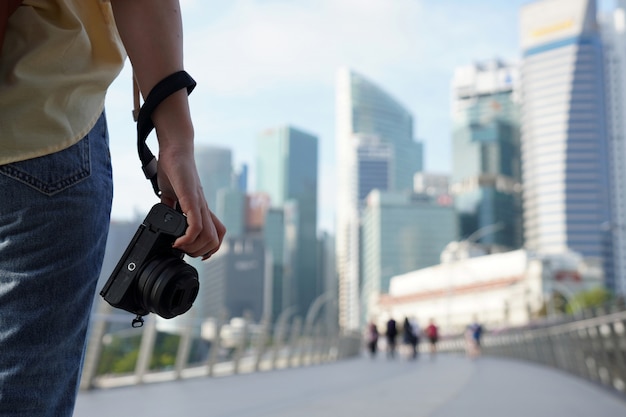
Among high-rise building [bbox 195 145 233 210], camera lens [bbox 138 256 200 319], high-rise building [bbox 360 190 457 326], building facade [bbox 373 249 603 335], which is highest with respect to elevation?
high-rise building [bbox 195 145 233 210]

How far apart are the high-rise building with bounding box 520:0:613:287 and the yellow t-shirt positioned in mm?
170922

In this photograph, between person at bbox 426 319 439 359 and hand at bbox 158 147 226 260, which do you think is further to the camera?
person at bbox 426 319 439 359

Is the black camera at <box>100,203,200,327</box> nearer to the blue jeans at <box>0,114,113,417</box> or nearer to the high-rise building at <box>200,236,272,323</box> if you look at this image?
the blue jeans at <box>0,114,113,417</box>

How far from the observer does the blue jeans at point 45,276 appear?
1.54 m

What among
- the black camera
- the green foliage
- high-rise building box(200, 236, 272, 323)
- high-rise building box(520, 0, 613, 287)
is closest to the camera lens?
the black camera

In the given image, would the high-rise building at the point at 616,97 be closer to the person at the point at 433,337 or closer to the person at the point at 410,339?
the person at the point at 433,337

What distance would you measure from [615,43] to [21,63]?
197m

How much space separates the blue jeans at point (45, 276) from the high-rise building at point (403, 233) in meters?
168

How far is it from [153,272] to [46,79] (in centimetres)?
39

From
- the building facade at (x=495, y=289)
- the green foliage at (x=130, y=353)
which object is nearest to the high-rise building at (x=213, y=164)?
the building facade at (x=495, y=289)

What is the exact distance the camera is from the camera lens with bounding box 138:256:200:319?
1.66m

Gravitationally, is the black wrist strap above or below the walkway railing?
above

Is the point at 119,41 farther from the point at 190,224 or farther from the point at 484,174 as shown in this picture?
the point at 484,174

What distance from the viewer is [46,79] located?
1.62 metres
